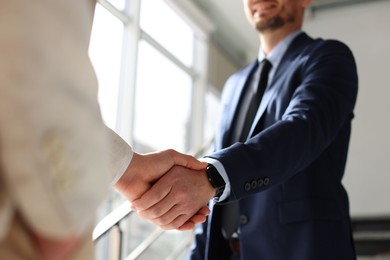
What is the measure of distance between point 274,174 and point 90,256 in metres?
0.95

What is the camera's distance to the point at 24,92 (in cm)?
51

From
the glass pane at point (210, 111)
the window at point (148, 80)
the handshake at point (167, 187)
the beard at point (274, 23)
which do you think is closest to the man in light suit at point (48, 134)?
the handshake at point (167, 187)

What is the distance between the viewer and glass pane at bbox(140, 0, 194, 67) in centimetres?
532

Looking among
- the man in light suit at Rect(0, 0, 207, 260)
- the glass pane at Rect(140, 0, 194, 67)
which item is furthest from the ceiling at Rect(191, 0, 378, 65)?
the man in light suit at Rect(0, 0, 207, 260)

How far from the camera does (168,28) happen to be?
5.71 meters

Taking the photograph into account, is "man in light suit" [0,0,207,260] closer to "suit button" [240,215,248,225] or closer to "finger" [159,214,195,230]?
"finger" [159,214,195,230]

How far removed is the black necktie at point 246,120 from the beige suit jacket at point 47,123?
1263 mm

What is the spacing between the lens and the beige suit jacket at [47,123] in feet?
1.67

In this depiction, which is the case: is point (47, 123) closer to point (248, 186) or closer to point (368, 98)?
point (248, 186)

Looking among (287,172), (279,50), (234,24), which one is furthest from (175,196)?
(234,24)

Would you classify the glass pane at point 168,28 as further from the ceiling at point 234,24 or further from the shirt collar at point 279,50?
the shirt collar at point 279,50

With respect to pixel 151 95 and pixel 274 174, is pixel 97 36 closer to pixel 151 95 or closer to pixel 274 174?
pixel 151 95

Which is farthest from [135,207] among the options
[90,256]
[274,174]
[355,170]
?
[355,170]

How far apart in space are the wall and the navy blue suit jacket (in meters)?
3.51
